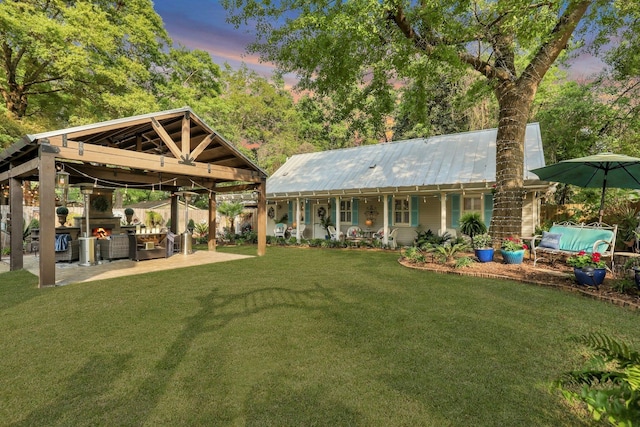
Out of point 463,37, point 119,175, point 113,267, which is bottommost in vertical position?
point 113,267

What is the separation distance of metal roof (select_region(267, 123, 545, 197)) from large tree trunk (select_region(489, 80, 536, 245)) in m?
2.04

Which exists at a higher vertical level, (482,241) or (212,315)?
(482,241)

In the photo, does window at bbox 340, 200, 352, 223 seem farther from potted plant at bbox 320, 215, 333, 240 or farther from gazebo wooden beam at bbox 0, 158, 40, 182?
gazebo wooden beam at bbox 0, 158, 40, 182

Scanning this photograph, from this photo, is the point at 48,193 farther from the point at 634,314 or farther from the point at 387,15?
the point at 634,314

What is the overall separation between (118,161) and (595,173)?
11.3 meters

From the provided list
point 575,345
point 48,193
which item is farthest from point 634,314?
point 48,193

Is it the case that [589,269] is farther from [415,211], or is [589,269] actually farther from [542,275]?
[415,211]

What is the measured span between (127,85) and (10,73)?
4156 mm

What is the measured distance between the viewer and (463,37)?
7324 millimetres

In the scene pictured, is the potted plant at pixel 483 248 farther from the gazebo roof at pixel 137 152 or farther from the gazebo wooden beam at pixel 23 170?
the gazebo wooden beam at pixel 23 170

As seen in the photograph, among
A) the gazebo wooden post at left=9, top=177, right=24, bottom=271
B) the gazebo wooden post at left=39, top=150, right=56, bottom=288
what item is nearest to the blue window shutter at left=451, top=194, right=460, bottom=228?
the gazebo wooden post at left=39, top=150, right=56, bottom=288

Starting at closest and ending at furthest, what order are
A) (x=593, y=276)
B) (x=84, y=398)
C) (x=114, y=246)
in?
1. (x=84, y=398)
2. (x=593, y=276)
3. (x=114, y=246)

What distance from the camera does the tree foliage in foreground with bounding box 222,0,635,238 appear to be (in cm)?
668

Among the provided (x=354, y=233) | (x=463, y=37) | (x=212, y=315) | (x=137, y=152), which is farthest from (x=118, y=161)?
(x=354, y=233)
